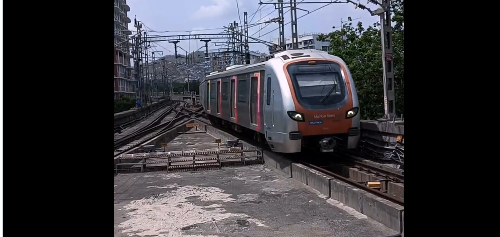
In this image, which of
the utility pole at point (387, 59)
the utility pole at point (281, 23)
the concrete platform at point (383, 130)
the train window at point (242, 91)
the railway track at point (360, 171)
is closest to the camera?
the railway track at point (360, 171)

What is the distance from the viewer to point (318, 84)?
11156 mm

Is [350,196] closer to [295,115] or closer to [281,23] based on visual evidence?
[295,115]

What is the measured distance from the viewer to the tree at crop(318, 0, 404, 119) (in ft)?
62.1

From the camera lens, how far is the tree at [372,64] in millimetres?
18922

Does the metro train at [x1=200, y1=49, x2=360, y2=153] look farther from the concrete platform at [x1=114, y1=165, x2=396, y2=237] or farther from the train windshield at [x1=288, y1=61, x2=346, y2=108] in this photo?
the concrete platform at [x1=114, y1=165, x2=396, y2=237]

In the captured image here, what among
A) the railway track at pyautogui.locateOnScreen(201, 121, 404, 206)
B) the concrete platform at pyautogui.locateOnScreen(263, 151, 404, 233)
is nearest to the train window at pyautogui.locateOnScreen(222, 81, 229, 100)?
the railway track at pyautogui.locateOnScreen(201, 121, 404, 206)

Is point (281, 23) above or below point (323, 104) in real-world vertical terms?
above

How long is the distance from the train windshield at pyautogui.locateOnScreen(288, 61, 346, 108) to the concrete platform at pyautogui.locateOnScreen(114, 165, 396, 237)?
5.94 feet

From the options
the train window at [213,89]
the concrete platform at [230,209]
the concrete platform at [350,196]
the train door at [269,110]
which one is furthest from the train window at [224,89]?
the concrete platform at [230,209]

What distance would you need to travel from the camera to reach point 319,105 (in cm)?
1095

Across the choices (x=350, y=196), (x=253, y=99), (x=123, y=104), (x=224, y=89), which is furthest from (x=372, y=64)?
(x=123, y=104)

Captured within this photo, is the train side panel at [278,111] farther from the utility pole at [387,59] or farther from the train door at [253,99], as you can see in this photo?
the utility pole at [387,59]

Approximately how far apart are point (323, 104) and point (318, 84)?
19.0 inches
